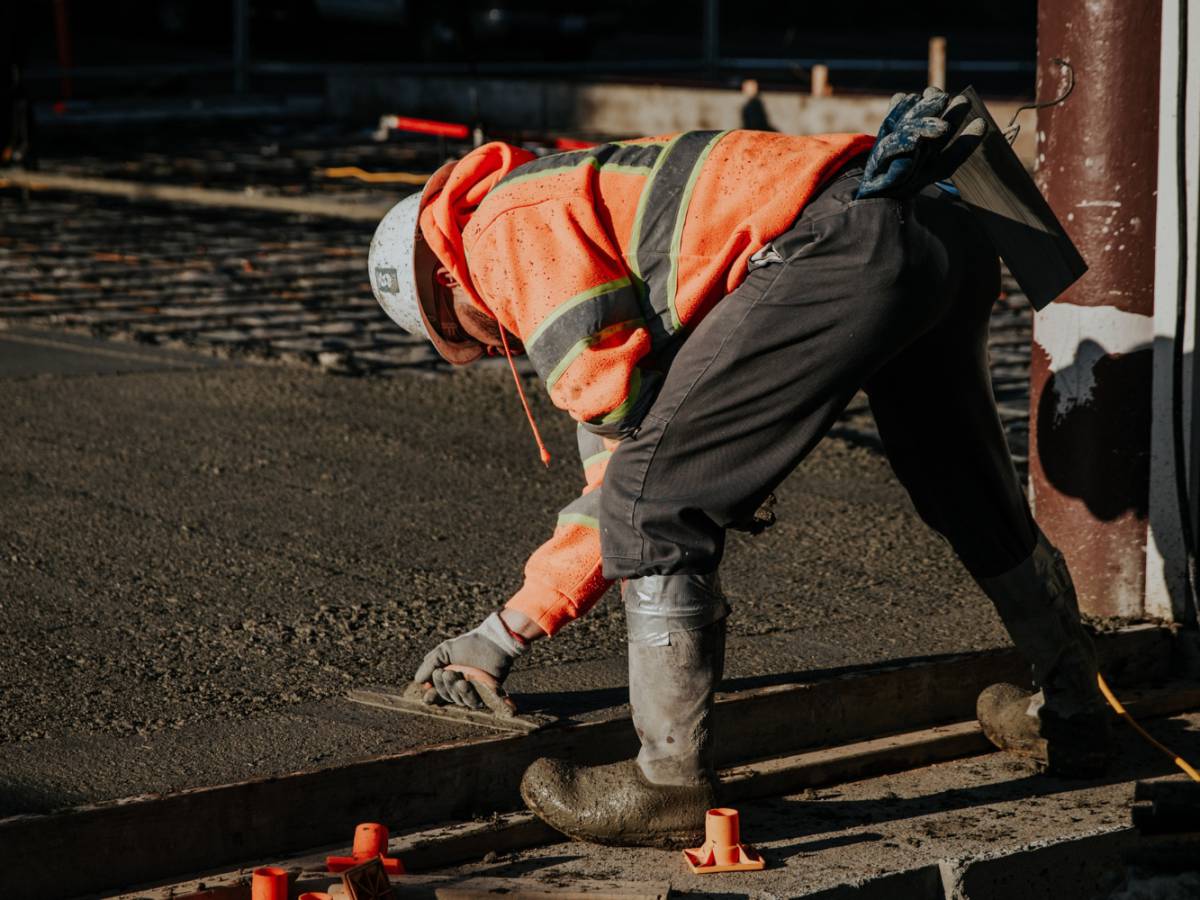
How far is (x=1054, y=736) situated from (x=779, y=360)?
1.18m

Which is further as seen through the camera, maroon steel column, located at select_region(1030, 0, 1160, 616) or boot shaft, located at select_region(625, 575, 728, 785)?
maroon steel column, located at select_region(1030, 0, 1160, 616)

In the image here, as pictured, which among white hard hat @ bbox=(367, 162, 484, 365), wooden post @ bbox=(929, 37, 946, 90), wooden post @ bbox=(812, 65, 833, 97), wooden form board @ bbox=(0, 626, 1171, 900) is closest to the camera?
wooden form board @ bbox=(0, 626, 1171, 900)

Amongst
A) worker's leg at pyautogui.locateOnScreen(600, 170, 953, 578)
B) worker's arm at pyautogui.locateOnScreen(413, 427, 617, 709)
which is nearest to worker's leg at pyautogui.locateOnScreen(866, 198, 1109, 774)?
worker's leg at pyautogui.locateOnScreen(600, 170, 953, 578)

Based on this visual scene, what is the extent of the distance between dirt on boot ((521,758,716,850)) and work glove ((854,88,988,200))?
1.14 metres

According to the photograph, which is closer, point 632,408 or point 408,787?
point 632,408

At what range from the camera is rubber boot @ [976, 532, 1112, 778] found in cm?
383

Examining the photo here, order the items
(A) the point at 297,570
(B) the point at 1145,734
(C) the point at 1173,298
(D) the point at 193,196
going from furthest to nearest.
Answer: (D) the point at 193,196
(A) the point at 297,570
(C) the point at 1173,298
(B) the point at 1145,734

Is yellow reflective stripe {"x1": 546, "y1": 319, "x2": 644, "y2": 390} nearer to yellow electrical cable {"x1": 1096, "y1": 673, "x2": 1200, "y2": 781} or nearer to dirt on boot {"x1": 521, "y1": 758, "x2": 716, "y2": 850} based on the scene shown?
dirt on boot {"x1": 521, "y1": 758, "x2": 716, "y2": 850}

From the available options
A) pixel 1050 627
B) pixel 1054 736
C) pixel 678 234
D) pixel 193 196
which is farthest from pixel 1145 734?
pixel 193 196

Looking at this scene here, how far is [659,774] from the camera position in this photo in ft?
11.2

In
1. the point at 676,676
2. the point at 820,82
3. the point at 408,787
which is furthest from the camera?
the point at 820,82

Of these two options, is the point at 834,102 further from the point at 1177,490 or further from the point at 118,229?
the point at 1177,490

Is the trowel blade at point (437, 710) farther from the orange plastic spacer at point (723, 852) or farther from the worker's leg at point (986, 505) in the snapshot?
the worker's leg at point (986, 505)

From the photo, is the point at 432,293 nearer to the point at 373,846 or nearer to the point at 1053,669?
the point at 373,846
